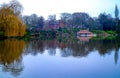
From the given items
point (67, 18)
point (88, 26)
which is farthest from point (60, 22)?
point (88, 26)

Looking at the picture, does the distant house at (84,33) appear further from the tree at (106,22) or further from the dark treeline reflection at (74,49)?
the dark treeline reflection at (74,49)

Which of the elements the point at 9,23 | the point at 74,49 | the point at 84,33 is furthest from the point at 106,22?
the point at 74,49

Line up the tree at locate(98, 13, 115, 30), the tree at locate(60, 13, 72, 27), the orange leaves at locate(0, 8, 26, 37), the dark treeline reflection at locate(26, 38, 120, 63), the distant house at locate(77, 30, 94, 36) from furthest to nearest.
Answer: the tree at locate(60, 13, 72, 27) → the tree at locate(98, 13, 115, 30) → the distant house at locate(77, 30, 94, 36) → the orange leaves at locate(0, 8, 26, 37) → the dark treeline reflection at locate(26, 38, 120, 63)

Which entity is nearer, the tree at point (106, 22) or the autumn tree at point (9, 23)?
the autumn tree at point (9, 23)

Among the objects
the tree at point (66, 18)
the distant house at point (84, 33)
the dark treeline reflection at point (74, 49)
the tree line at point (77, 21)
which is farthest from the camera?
the tree at point (66, 18)

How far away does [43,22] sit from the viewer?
75.9m

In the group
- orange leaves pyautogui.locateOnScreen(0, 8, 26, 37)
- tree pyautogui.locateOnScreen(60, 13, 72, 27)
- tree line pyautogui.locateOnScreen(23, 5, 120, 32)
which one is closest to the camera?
orange leaves pyautogui.locateOnScreen(0, 8, 26, 37)

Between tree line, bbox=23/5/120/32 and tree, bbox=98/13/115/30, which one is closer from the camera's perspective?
tree, bbox=98/13/115/30

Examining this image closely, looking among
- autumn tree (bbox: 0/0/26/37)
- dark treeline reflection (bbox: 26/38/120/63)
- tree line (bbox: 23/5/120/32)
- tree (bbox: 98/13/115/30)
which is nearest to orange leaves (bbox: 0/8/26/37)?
autumn tree (bbox: 0/0/26/37)

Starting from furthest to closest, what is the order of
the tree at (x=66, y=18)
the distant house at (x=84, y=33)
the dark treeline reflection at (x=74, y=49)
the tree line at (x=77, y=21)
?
the tree at (x=66, y=18), the tree line at (x=77, y=21), the distant house at (x=84, y=33), the dark treeline reflection at (x=74, y=49)

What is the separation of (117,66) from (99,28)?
207 ft

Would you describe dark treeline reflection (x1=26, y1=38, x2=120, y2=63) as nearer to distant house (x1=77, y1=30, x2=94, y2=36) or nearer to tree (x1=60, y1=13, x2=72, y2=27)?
distant house (x1=77, y1=30, x2=94, y2=36)

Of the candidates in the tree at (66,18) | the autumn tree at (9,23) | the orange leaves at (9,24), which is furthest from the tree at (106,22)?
the orange leaves at (9,24)

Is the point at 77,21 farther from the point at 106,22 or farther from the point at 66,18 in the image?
the point at 106,22
